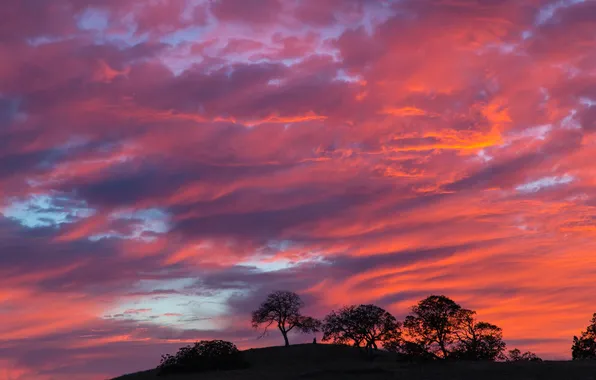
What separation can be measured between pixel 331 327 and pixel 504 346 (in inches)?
1064

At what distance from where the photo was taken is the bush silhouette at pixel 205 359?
85938mm

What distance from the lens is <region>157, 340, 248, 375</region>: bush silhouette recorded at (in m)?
85.9

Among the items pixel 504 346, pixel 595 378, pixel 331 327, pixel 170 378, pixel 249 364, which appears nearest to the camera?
pixel 595 378

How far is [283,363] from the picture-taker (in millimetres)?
92188

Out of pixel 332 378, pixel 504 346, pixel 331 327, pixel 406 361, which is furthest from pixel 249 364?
pixel 504 346

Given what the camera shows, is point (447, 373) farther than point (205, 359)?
No

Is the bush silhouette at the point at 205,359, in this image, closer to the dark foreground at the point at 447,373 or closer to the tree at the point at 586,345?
the dark foreground at the point at 447,373

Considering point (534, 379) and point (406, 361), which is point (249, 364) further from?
point (534, 379)

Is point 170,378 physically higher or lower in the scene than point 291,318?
lower

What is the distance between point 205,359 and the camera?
8844 cm

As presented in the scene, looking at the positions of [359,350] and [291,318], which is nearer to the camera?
[359,350]

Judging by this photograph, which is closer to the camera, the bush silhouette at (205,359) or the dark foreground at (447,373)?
the dark foreground at (447,373)

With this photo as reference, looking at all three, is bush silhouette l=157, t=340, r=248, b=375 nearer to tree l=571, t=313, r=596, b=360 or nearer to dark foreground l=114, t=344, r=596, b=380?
dark foreground l=114, t=344, r=596, b=380

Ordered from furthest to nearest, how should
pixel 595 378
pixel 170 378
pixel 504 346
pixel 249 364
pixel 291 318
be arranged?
1. pixel 291 318
2. pixel 249 364
3. pixel 504 346
4. pixel 170 378
5. pixel 595 378
